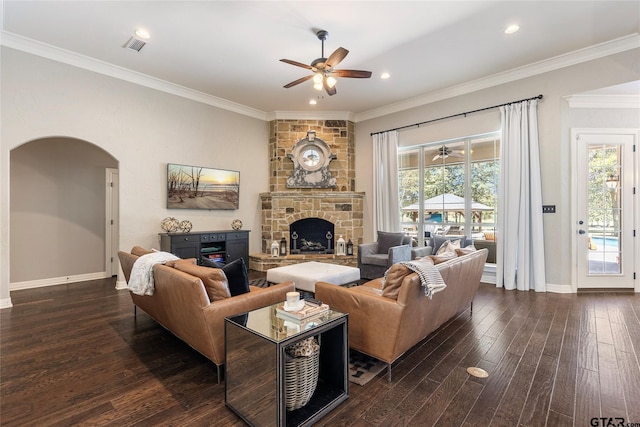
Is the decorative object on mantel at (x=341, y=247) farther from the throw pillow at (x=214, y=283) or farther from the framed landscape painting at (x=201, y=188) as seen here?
the throw pillow at (x=214, y=283)

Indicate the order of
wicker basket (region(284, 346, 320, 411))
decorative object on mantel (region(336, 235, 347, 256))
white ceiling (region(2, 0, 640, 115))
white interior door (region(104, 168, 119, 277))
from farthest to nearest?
decorative object on mantel (region(336, 235, 347, 256)), white interior door (region(104, 168, 119, 277)), white ceiling (region(2, 0, 640, 115)), wicker basket (region(284, 346, 320, 411))

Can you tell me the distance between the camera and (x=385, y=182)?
6293 mm

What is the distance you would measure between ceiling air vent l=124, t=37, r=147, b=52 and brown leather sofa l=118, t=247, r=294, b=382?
10.1 ft

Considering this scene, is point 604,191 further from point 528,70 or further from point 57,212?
point 57,212

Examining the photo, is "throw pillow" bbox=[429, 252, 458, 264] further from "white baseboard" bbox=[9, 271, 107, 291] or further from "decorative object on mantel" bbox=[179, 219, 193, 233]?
"white baseboard" bbox=[9, 271, 107, 291]

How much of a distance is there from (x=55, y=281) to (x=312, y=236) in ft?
15.2

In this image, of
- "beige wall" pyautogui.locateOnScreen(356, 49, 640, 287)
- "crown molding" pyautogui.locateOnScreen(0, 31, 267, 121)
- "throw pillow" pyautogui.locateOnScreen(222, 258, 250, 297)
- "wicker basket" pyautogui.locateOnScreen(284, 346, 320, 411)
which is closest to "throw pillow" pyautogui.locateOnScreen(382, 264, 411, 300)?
"wicker basket" pyautogui.locateOnScreen(284, 346, 320, 411)

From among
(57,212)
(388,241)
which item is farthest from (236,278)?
(57,212)

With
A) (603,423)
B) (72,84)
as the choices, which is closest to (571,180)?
(603,423)

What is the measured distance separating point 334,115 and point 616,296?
18.5 feet

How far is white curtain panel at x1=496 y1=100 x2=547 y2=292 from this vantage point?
14.8ft

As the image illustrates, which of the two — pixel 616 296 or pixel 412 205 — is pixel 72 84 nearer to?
pixel 412 205

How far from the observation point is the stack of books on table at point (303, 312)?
189 cm

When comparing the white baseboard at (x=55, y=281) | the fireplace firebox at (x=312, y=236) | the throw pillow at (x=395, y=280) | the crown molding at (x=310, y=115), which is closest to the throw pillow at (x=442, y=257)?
the throw pillow at (x=395, y=280)
